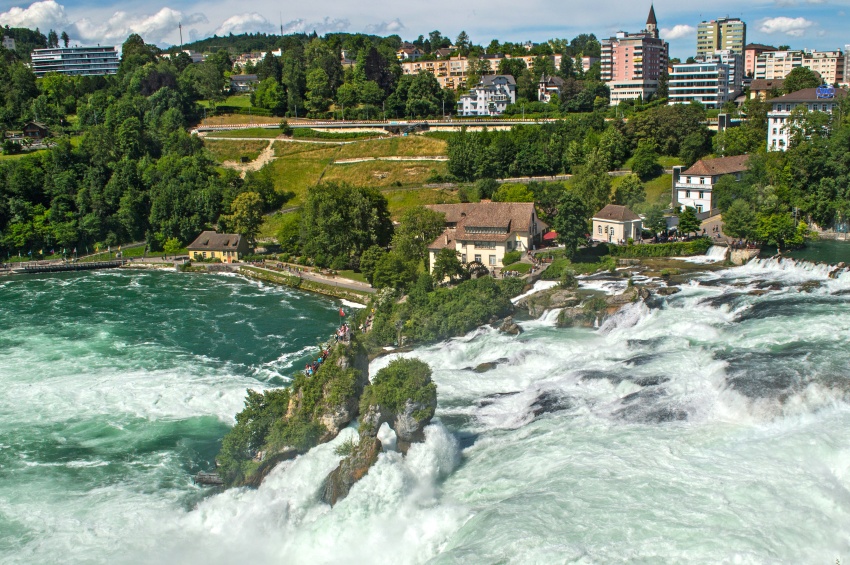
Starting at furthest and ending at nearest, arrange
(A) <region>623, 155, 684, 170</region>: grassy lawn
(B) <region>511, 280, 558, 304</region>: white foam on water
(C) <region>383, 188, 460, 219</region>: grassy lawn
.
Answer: (C) <region>383, 188, 460, 219</region>: grassy lawn → (A) <region>623, 155, 684, 170</region>: grassy lawn → (B) <region>511, 280, 558, 304</region>: white foam on water

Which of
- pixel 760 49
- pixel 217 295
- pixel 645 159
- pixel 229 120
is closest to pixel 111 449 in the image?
pixel 217 295

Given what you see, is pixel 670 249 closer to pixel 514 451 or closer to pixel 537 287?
pixel 537 287

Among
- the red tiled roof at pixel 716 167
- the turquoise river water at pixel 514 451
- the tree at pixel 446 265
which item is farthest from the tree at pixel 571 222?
the red tiled roof at pixel 716 167

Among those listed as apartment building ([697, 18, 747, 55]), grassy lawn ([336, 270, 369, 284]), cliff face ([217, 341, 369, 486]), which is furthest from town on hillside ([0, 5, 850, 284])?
apartment building ([697, 18, 747, 55])

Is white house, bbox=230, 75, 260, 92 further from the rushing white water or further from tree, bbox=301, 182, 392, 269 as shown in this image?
the rushing white water

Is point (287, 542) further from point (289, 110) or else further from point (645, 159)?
point (289, 110)

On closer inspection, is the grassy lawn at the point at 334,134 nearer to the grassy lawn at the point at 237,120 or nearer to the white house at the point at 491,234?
the grassy lawn at the point at 237,120
